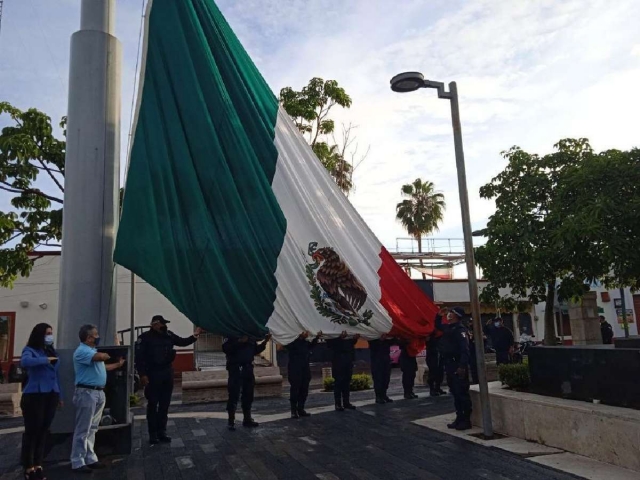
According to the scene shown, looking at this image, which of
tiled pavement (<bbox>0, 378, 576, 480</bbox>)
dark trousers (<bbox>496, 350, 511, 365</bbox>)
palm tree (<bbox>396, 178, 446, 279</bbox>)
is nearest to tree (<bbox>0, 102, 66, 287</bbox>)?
tiled pavement (<bbox>0, 378, 576, 480</bbox>)

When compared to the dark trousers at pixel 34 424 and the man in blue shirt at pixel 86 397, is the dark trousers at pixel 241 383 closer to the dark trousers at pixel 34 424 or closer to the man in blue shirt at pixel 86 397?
the man in blue shirt at pixel 86 397

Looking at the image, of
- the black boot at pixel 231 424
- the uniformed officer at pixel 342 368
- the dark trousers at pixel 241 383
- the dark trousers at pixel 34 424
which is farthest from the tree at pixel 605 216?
the dark trousers at pixel 34 424

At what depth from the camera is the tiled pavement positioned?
5.77 metres

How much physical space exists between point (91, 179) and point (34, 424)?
311 centimetres

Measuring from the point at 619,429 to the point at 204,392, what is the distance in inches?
372

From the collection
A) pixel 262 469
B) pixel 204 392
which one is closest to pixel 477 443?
pixel 262 469

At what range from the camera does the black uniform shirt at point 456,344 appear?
25.8 ft

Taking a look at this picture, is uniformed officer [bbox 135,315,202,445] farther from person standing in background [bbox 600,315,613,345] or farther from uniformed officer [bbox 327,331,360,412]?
person standing in background [bbox 600,315,613,345]

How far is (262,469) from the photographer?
6.01 metres

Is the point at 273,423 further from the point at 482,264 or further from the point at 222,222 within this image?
the point at 482,264

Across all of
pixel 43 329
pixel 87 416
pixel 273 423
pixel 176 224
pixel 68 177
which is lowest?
pixel 273 423

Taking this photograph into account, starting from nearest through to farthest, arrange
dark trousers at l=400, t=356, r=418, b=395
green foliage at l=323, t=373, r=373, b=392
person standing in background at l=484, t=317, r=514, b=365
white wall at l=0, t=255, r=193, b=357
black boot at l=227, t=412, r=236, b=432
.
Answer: black boot at l=227, t=412, r=236, b=432
dark trousers at l=400, t=356, r=418, b=395
green foliage at l=323, t=373, r=373, b=392
person standing in background at l=484, t=317, r=514, b=365
white wall at l=0, t=255, r=193, b=357

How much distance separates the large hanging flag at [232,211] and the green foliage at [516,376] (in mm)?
1439

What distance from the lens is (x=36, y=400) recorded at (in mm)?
5863
